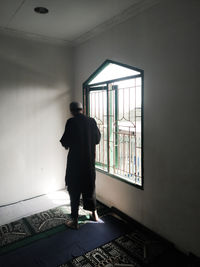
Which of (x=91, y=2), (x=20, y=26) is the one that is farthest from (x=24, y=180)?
(x=91, y=2)

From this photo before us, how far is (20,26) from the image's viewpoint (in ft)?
9.45

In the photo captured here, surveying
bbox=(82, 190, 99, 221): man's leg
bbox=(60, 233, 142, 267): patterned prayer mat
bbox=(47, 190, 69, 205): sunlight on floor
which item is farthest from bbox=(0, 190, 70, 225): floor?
bbox=(60, 233, 142, 267): patterned prayer mat

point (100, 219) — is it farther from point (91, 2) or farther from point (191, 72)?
Answer: point (91, 2)

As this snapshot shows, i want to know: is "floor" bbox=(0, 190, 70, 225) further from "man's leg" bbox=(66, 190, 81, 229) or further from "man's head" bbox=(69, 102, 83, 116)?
"man's head" bbox=(69, 102, 83, 116)

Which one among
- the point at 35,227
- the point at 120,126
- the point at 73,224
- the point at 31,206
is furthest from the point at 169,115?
the point at 31,206

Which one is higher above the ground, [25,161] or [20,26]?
[20,26]

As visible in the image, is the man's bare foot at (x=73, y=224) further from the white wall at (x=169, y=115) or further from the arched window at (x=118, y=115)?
the arched window at (x=118, y=115)

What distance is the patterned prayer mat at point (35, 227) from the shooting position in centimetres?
230

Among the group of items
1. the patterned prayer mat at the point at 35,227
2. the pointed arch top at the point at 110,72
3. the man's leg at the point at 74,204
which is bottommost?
the patterned prayer mat at the point at 35,227

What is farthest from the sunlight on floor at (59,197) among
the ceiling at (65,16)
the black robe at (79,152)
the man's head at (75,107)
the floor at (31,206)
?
the ceiling at (65,16)

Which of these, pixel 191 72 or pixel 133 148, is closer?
pixel 191 72

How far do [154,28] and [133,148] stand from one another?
1.35 meters

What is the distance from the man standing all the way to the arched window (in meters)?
0.49

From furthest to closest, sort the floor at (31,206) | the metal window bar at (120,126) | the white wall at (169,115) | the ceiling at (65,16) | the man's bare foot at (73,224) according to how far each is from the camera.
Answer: the floor at (31,206), the metal window bar at (120,126), the man's bare foot at (73,224), the ceiling at (65,16), the white wall at (169,115)
